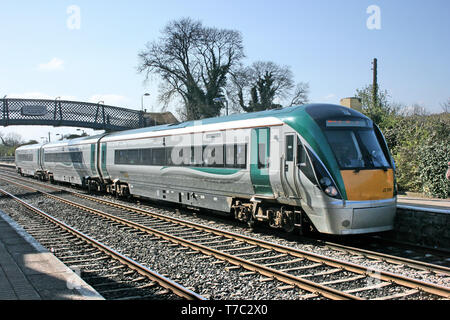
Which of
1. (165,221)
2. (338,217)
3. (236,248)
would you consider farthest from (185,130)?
(338,217)

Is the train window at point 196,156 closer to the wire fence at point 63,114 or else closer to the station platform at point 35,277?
the station platform at point 35,277

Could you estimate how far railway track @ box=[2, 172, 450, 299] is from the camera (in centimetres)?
618

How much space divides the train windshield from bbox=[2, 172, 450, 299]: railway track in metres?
1.90

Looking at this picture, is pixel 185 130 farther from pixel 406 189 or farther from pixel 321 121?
pixel 406 189

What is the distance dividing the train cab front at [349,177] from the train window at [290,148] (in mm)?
412

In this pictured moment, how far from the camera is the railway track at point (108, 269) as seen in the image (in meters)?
6.50

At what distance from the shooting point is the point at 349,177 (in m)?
8.66

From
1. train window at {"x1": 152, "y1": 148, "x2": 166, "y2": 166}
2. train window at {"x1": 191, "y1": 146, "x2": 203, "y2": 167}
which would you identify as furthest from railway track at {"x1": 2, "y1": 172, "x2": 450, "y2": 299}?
train window at {"x1": 152, "y1": 148, "x2": 166, "y2": 166}

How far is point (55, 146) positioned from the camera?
29.5 meters

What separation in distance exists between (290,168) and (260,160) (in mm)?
1095

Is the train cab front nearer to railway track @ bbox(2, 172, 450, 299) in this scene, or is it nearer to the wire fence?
railway track @ bbox(2, 172, 450, 299)

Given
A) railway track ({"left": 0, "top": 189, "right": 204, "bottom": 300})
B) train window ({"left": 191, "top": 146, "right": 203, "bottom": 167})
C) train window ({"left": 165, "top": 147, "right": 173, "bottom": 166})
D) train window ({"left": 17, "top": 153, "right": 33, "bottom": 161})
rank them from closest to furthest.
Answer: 1. railway track ({"left": 0, "top": 189, "right": 204, "bottom": 300})
2. train window ({"left": 191, "top": 146, "right": 203, "bottom": 167})
3. train window ({"left": 165, "top": 147, "right": 173, "bottom": 166})
4. train window ({"left": 17, "top": 153, "right": 33, "bottom": 161})

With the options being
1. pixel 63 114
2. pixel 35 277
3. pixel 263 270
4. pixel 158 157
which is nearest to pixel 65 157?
pixel 63 114

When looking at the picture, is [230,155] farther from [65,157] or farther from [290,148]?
[65,157]
